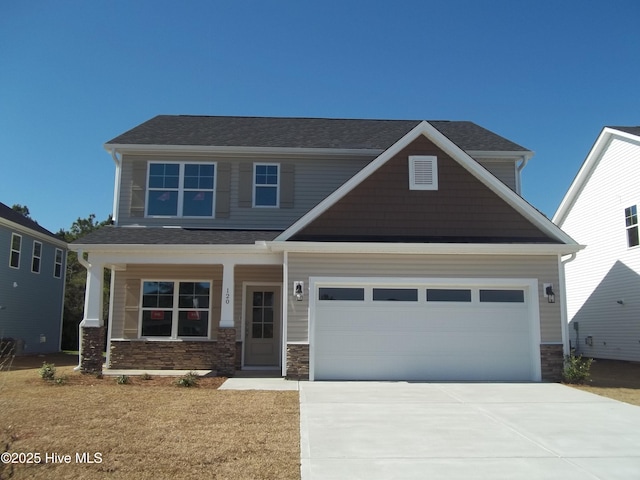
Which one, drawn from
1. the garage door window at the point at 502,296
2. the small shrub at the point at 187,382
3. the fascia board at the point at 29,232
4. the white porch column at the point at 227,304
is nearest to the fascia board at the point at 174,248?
the white porch column at the point at 227,304

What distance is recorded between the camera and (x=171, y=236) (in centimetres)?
1408

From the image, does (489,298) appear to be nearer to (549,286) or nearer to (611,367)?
(549,286)

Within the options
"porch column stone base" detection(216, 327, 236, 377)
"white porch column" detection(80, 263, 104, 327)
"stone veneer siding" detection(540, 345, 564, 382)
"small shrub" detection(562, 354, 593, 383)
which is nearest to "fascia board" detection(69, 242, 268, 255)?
"white porch column" detection(80, 263, 104, 327)

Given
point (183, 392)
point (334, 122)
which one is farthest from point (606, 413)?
point (334, 122)

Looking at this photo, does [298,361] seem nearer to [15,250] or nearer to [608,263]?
[608,263]

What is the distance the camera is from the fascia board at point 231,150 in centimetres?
1542

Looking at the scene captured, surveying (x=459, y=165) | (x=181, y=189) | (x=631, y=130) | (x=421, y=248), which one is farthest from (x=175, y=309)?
(x=631, y=130)

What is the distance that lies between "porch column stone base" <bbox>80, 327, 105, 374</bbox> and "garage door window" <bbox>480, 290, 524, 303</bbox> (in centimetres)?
898

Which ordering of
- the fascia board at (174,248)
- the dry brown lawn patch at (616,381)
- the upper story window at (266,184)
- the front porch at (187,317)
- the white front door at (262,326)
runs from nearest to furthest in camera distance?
the dry brown lawn patch at (616,381) < the fascia board at (174,248) < the front porch at (187,317) < the white front door at (262,326) < the upper story window at (266,184)

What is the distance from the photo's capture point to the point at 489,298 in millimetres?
13000

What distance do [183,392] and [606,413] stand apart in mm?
7340

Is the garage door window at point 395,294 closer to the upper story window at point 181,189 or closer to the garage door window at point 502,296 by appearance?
the garage door window at point 502,296

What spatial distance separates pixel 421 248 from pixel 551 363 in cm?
390

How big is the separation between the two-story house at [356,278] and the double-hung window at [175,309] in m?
0.04
